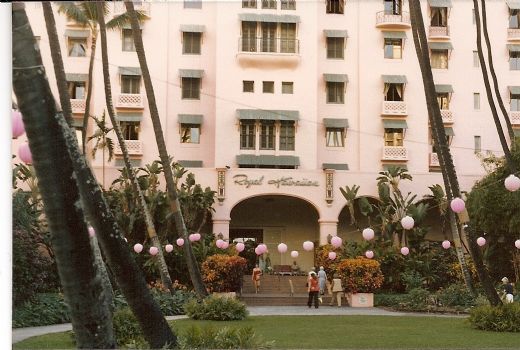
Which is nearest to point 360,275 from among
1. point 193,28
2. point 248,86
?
point 248,86

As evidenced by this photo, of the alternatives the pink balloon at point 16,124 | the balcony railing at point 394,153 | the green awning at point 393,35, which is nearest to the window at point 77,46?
the pink balloon at point 16,124

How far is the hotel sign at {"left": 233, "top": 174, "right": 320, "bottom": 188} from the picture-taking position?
42.9 feet

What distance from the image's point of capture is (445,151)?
11.1 meters

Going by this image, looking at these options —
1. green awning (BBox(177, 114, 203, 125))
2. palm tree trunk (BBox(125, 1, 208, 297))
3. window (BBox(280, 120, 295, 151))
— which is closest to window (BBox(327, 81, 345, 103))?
window (BBox(280, 120, 295, 151))

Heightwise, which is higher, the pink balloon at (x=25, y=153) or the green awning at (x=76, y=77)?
the green awning at (x=76, y=77)

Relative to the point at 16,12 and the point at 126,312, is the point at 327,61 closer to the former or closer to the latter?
the point at 126,312

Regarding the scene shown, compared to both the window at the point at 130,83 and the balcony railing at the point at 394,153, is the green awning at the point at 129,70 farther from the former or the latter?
the balcony railing at the point at 394,153

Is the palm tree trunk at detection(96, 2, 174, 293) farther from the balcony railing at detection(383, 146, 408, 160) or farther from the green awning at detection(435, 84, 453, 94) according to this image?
the green awning at detection(435, 84, 453, 94)

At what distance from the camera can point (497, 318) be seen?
35.0ft

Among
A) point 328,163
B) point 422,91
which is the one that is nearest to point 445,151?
point 422,91

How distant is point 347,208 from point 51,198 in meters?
7.66

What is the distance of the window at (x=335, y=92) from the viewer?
14.2 metres

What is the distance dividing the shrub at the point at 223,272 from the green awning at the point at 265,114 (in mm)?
2640

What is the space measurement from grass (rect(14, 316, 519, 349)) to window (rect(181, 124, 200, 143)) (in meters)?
4.02
